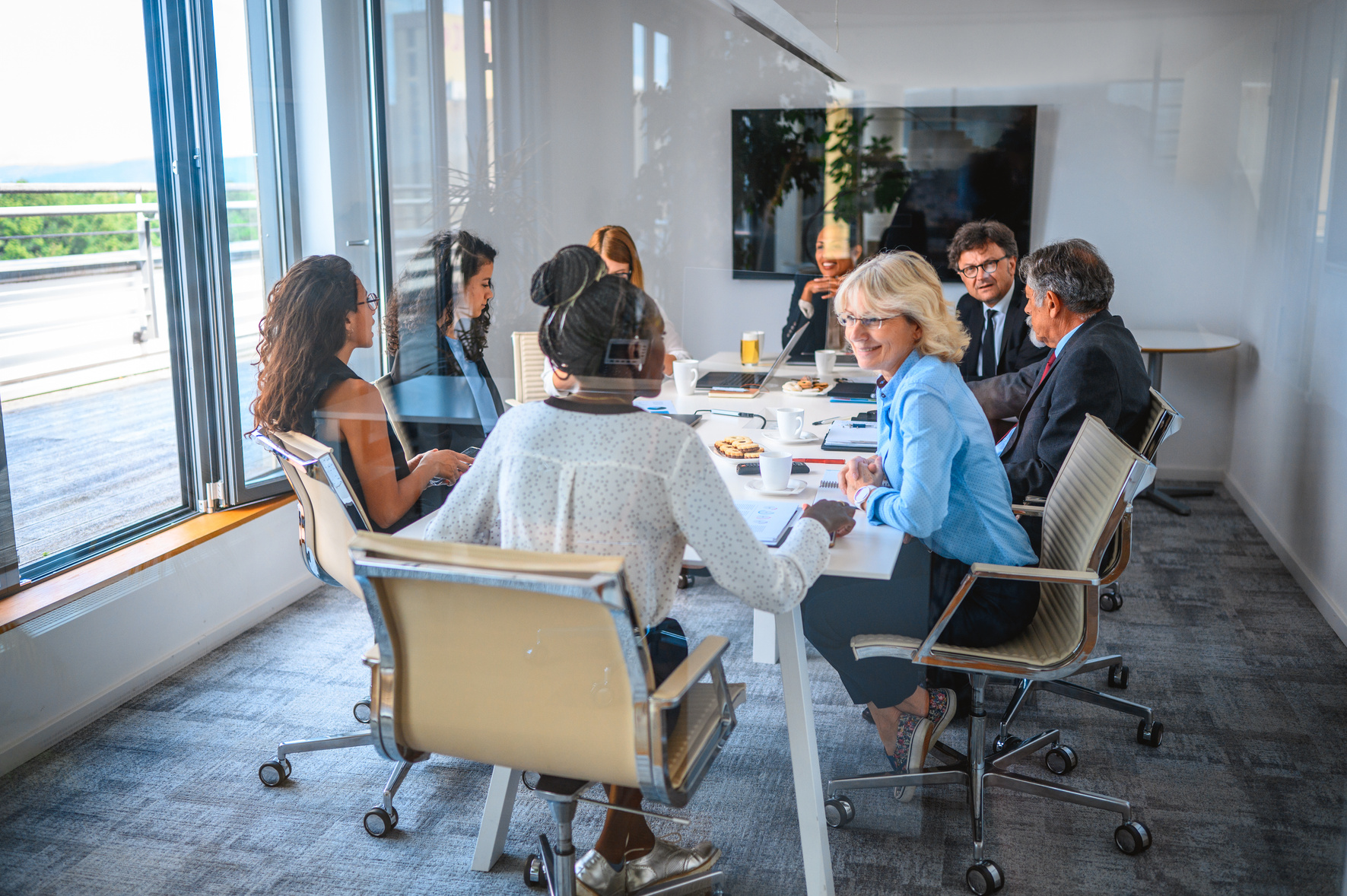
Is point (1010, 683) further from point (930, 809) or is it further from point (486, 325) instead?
point (486, 325)

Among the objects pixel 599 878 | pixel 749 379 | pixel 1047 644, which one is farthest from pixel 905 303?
pixel 599 878

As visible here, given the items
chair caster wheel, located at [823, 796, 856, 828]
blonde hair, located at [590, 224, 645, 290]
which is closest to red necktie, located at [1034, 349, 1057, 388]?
chair caster wheel, located at [823, 796, 856, 828]

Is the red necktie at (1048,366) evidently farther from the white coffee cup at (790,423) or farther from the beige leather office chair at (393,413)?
the beige leather office chair at (393,413)

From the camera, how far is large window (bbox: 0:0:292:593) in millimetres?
2346

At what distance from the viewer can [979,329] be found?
3111 millimetres

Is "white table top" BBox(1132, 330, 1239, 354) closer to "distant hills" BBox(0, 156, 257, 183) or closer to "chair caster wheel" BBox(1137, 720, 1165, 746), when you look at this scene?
"chair caster wheel" BBox(1137, 720, 1165, 746)

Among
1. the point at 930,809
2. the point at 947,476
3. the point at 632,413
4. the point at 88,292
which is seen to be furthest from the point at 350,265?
the point at 930,809

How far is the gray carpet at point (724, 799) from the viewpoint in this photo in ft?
6.89

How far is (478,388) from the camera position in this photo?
76.0 inches

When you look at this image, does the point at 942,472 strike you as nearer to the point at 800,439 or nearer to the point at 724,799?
the point at 800,439

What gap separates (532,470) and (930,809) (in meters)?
1.39

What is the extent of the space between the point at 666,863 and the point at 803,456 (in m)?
0.99

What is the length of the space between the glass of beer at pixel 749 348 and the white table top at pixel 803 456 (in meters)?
0.10

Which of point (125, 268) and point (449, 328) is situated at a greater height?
point (125, 268)
